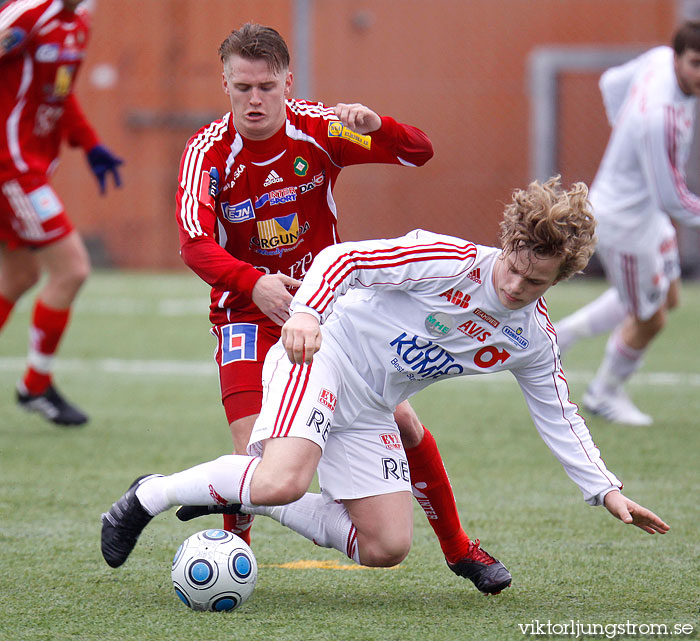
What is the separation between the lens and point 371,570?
3803mm

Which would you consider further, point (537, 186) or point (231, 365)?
point (231, 365)

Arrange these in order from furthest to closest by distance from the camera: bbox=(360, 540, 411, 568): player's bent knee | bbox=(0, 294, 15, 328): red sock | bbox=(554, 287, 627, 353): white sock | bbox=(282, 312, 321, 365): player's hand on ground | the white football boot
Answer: bbox=(554, 287, 627, 353): white sock, the white football boot, bbox=(0, 294, 15, 328): red sock, bbox=(360, 540, 411, 568): player's bent knee, bbox=(282, 312, 321, 365): player's hand on ground

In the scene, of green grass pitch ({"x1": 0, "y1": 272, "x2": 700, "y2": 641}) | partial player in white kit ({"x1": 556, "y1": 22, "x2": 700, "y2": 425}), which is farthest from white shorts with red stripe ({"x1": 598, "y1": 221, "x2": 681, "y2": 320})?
green grass pitch ({"x1": 0, "y1": 272, "x2": 700, "y2": 641})

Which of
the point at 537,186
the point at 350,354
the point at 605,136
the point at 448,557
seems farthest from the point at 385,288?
the point at 605,136

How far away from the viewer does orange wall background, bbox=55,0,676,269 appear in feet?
47.9

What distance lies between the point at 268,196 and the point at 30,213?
105 inches

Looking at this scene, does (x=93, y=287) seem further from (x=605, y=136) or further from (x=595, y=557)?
(x=595, y=557)

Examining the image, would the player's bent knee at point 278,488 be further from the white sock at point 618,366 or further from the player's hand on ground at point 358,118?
the white sock at point 618,366

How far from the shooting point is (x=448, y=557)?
3668 mm

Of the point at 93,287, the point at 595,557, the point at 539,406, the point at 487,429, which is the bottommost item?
the point at 93,287

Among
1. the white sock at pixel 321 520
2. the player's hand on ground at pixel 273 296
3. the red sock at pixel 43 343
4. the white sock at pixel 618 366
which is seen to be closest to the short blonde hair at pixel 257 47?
the player's hand on ground at pixel 273 296

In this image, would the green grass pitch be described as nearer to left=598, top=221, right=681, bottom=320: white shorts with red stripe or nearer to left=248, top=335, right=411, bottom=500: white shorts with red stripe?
left=248, top=335, right=411, bottom=500: white shorts with red stripe

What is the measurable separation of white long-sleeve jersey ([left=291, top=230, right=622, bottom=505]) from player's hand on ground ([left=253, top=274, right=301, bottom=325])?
0.60ft

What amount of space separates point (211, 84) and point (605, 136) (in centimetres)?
505
